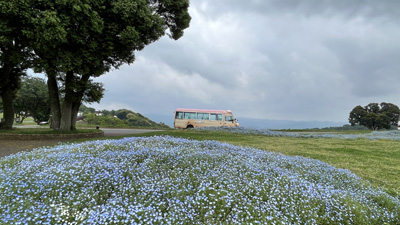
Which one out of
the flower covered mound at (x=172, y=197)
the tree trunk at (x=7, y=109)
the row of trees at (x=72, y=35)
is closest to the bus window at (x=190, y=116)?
the row of trees at (x=72, y=35)

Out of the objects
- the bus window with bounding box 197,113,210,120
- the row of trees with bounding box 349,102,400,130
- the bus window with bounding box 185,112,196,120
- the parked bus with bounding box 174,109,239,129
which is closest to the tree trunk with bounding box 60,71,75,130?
the parked bus with bounding box 174,109,239,129

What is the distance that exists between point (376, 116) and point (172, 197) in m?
60.5

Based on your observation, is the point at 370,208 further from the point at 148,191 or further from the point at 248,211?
the point at 148,191

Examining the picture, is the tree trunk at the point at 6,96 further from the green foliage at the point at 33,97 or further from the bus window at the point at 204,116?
the bus window at the point at 204,116

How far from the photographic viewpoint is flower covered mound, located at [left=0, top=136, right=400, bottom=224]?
353cm

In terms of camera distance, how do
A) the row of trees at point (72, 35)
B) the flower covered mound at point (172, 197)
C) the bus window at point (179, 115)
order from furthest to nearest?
1. the bus window at point (179, 115)
2. the row of trees at point (72, 35)
3. the flower covered mound at point (172, 197)

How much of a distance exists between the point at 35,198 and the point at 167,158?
2946 mm

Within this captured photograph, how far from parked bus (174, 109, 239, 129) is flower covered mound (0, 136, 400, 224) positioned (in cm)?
2588

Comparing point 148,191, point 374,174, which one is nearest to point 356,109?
point 374,174

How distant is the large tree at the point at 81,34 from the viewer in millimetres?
11961

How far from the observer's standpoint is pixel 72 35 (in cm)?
1287

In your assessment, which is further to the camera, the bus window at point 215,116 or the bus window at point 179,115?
the bus window at point 179,115

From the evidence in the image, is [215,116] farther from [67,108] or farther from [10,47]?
[10,47]

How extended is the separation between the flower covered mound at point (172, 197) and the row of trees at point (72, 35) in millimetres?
9160
